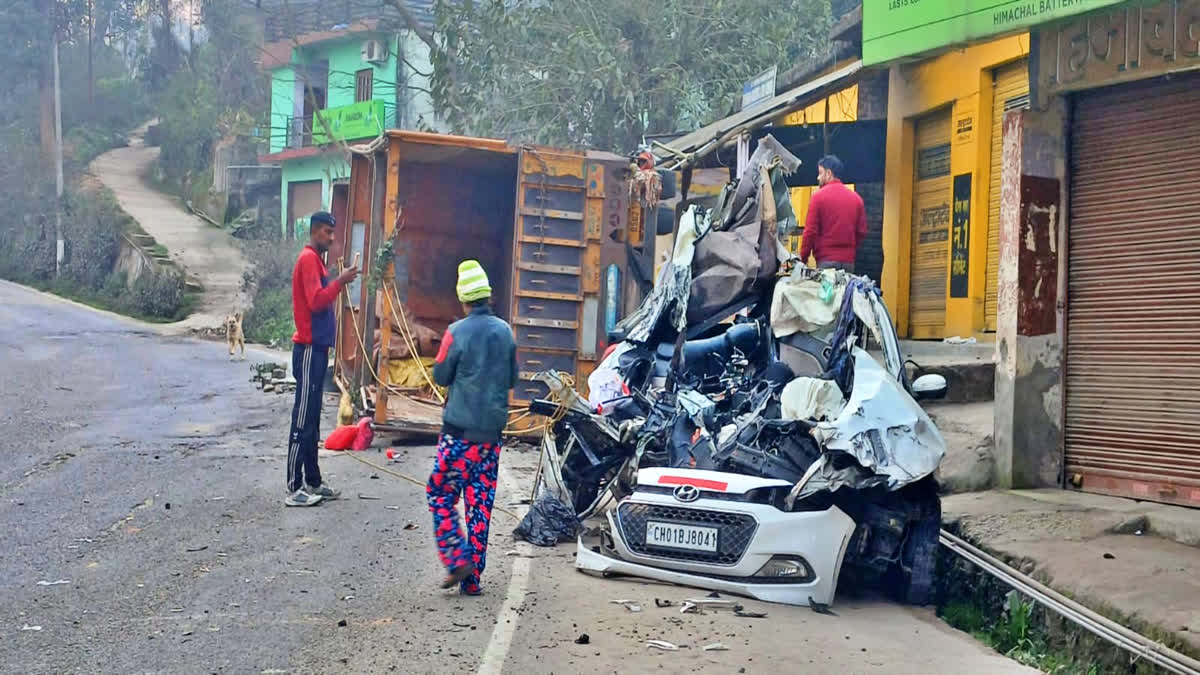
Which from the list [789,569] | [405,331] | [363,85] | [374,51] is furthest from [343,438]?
[363,85]

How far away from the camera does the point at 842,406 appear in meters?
7.21

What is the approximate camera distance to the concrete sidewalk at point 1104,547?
5.94 metres

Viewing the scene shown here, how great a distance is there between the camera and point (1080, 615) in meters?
6.12

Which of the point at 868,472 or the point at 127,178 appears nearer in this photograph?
the point at 868,472

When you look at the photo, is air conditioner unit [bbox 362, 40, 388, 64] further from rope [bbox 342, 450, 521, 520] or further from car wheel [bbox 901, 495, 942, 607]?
car wheel [bbox 901, 495, 942, 607]

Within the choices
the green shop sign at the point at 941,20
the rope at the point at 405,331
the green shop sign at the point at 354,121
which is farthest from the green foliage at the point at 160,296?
the green shop sign at the point at 941,20

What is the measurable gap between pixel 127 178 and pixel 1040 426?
46.7 metres

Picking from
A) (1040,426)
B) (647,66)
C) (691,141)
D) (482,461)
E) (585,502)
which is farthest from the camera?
(647,66)

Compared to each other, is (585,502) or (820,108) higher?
(820,108)

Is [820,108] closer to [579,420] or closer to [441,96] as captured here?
[441,96]

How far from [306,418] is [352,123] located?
3288cm

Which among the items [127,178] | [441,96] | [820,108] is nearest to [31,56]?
[127,178]

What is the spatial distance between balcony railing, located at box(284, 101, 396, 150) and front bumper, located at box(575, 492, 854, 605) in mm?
31229

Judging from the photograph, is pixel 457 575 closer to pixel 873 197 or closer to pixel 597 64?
pixel 873 197
